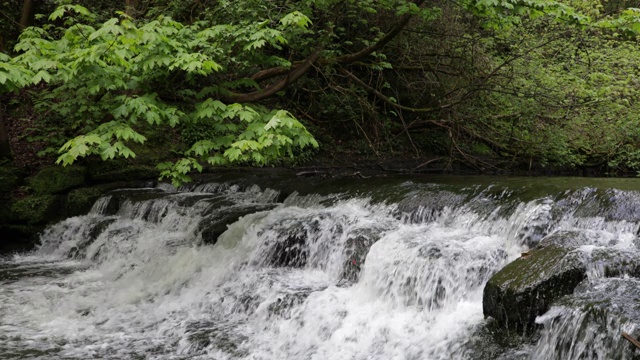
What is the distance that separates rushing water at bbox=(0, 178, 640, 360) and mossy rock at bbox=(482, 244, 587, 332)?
0.45 ft

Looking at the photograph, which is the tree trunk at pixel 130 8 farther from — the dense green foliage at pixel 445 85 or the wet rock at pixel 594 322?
the wet rock at pixel 594 322

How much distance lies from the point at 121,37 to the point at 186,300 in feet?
10.5

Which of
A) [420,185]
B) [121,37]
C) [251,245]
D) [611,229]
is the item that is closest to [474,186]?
[420,185]

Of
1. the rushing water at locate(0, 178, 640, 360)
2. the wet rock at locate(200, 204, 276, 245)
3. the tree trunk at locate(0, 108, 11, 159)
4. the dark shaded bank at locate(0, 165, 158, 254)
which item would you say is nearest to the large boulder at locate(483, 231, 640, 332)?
the rushing water at locate(0, 178, 640, 360)

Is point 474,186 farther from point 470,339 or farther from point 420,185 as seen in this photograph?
point 470,339

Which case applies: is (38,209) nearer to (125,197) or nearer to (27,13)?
(125,197)

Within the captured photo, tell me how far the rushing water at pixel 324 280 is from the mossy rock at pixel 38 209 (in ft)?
5.14

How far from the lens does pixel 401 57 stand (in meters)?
12.9

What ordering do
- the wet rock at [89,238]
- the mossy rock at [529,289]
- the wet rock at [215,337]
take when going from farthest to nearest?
1. the wet rock at [89,238]
2. the wet rock at [215,337]
3. the mossy rock at [529,289]

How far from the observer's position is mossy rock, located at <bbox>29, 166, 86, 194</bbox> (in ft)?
36.2

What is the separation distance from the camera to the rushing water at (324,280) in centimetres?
514

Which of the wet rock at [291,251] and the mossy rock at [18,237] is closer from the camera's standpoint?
the wet rock at [291,251]

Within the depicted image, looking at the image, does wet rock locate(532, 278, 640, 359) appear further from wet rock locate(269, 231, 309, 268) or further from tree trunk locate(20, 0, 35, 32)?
tree trunk locate(20, 0, 35, 32)

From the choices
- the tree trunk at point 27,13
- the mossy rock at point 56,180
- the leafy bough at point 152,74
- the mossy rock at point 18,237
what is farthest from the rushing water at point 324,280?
the tree trunk at point 27,13
